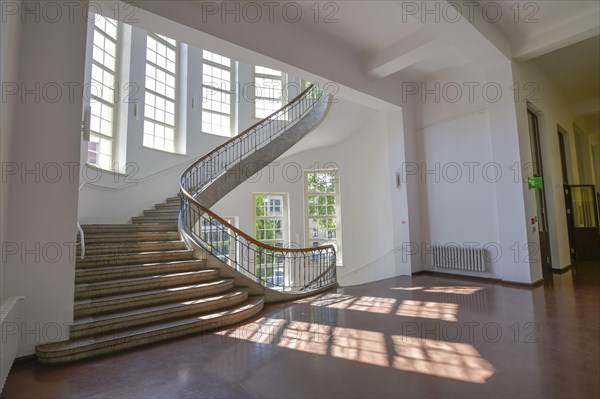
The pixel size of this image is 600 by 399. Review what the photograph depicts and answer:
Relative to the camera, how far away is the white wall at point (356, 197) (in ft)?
24.4

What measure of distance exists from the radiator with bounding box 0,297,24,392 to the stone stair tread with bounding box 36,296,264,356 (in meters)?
0.27

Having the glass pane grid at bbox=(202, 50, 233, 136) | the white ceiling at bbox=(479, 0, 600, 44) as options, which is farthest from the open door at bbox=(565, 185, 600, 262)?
the glass pane grid at bbox=(202, 50, 233, 136)

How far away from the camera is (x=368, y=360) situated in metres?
2.57

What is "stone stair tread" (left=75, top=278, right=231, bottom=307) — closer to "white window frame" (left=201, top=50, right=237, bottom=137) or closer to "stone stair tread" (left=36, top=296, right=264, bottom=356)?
"stone stair tread" (left=36, top=296, right=264, bottom=356)

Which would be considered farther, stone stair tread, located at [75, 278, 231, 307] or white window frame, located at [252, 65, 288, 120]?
white window frame, located at [252, 65, 288, 120]

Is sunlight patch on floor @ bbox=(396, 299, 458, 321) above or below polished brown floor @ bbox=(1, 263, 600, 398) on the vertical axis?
below

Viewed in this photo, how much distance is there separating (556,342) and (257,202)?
25.8 feet

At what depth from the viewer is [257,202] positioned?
9.62 metres

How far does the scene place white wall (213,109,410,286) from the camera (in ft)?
24.4

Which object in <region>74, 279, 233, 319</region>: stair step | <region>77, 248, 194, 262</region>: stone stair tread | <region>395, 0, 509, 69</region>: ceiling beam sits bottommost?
<region>74, 279, 233, 319</region>: stair step

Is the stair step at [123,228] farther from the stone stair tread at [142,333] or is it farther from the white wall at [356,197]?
the white wall at [356,197]

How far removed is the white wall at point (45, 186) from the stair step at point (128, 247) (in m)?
1.33

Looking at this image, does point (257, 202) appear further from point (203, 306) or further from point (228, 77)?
point (203, 306)

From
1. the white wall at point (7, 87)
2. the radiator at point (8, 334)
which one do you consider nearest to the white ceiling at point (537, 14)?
the white wall at point (7, 87)
